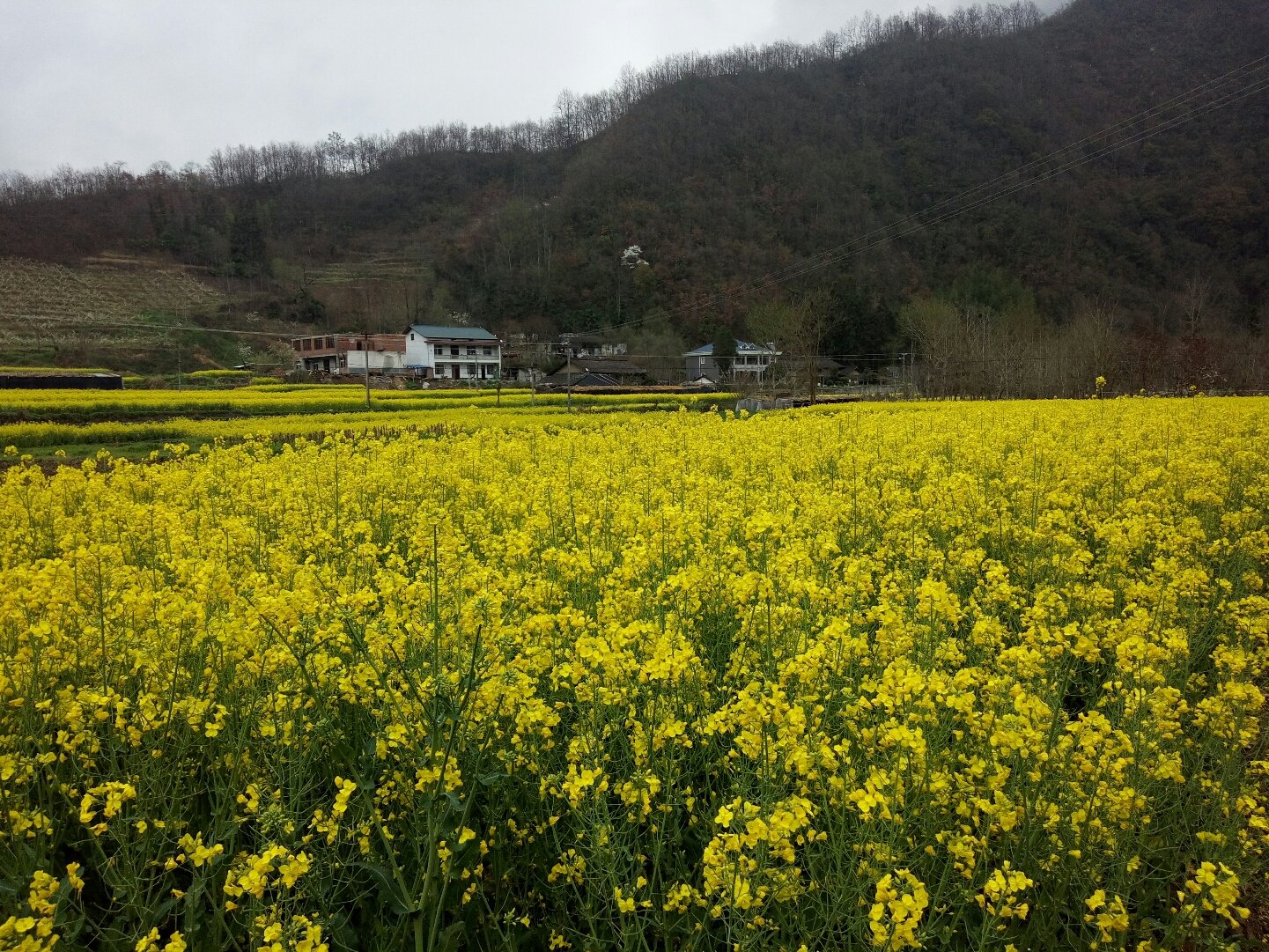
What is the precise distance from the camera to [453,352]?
79.2m

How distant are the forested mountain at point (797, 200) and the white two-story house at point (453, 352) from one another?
37.3 ft

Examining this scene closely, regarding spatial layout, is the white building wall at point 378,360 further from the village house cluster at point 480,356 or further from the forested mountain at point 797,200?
the forested mountain at point 797,200

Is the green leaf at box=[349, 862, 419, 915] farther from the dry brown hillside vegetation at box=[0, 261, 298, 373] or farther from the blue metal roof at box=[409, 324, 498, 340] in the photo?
the blue metal roof at box=[409, 324, 498, 340]

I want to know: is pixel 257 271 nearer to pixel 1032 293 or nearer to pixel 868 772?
pixel 1032 293

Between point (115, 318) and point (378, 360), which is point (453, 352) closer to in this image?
point (378, 360)

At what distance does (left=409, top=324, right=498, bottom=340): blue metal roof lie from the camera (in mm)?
77812

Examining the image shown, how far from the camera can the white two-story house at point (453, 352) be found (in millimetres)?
77438

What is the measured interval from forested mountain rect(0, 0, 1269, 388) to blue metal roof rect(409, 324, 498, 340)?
10.4 metres

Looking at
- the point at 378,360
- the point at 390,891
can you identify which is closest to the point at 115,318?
the point at 378,360

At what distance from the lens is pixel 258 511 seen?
7473 mm

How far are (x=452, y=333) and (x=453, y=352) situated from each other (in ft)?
6.88

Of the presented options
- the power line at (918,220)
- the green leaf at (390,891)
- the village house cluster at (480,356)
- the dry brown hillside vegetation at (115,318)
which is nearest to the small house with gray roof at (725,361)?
the village house cluster at (480,356)

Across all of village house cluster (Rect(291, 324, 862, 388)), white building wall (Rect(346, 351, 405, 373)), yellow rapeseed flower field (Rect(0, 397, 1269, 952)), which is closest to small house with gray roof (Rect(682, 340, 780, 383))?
village house cluster (Rect(291, 324, 862, 388))

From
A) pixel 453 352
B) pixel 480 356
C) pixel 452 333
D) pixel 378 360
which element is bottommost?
pixel 378 360
